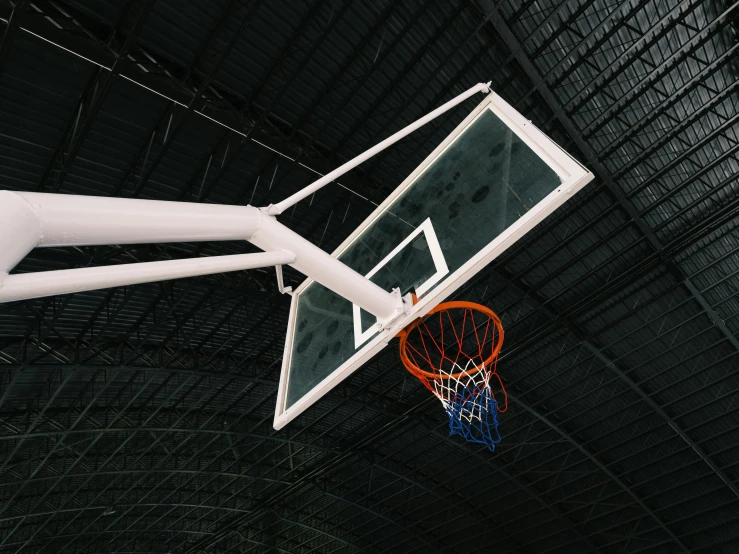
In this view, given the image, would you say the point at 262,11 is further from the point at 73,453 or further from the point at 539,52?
the point at 73,453

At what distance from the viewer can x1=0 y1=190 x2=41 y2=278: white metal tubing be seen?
3.28m

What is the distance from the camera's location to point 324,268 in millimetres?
5793

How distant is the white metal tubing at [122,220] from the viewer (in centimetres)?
363

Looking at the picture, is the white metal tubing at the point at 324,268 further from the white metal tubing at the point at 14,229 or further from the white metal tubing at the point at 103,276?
the white metal tubing at the point at 14,229

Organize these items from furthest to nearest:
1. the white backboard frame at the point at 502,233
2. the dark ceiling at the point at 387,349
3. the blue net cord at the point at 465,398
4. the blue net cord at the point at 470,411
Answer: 1. the dark ceiling at the point at 387,349
2. the blue net cord at the point at 470,411
3. the blue net cord at the point at 465,398
4. the white backboard frame at the point at 502,233

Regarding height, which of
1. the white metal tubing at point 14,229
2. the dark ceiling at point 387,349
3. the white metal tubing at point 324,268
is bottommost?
the white metal tubing at point 14,229

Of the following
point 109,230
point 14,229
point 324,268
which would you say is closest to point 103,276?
point 109,230

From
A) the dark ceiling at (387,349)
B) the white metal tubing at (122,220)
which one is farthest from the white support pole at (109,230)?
the dark ceiling at (387,349)

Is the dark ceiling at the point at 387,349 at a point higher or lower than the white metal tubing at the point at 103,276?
higher

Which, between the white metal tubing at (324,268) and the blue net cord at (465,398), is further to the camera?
the blue net cord at (465,398)

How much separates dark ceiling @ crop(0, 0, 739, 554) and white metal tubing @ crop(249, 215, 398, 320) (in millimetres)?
11002

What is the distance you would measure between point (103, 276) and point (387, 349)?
25.6 metres

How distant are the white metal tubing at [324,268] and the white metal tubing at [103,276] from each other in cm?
39

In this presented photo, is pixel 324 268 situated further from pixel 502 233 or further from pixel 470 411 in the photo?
pixel 470 411
